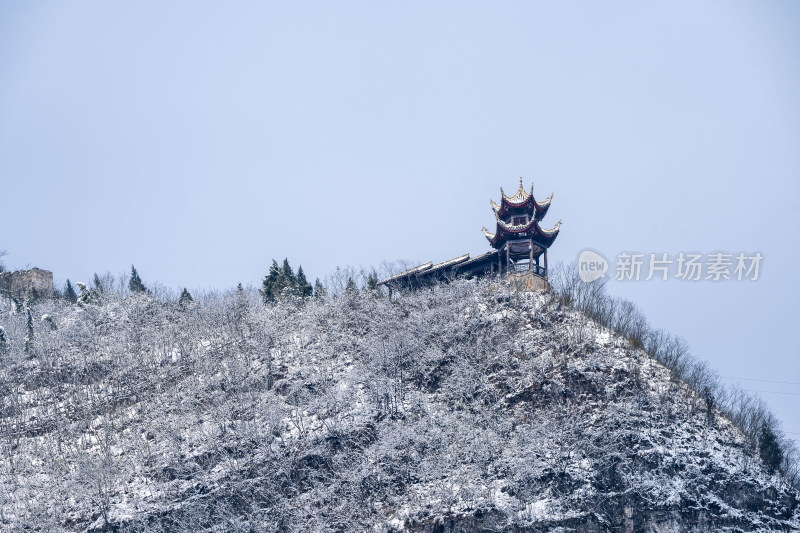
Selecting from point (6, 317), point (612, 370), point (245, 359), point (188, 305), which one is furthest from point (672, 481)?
point (6, 317)

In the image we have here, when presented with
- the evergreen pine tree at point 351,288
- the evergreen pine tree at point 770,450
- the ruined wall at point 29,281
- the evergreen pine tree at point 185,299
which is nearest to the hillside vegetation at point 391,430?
the evergreen pine tree at point 770,450

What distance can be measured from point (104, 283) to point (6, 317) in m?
15.1

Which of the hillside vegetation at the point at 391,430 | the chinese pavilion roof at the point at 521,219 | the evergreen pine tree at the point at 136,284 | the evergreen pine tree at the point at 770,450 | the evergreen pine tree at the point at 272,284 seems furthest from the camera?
the evergreen pine tree at the point at 136,284

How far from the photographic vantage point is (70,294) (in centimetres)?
7706

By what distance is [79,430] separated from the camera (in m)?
45.8

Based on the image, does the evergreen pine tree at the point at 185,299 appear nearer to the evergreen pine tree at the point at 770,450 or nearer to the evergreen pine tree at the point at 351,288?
the evergreen pine tree at the point at 351,288

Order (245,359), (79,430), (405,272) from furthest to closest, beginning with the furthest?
(405,272) → (245,359) → (79,430)

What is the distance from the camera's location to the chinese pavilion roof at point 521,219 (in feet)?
179

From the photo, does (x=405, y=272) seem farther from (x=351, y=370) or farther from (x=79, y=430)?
(x=79, y=430)

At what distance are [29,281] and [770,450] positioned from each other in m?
74.0

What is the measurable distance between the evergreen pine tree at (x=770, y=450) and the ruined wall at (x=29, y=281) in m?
70.5

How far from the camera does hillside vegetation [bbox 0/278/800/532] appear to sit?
36375mm

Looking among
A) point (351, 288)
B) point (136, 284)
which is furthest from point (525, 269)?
point (136, 284)

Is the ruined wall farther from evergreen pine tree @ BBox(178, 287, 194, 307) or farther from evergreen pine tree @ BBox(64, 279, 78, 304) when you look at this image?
evergreen pine tree @ BBox(178, 287, 194, 307)
